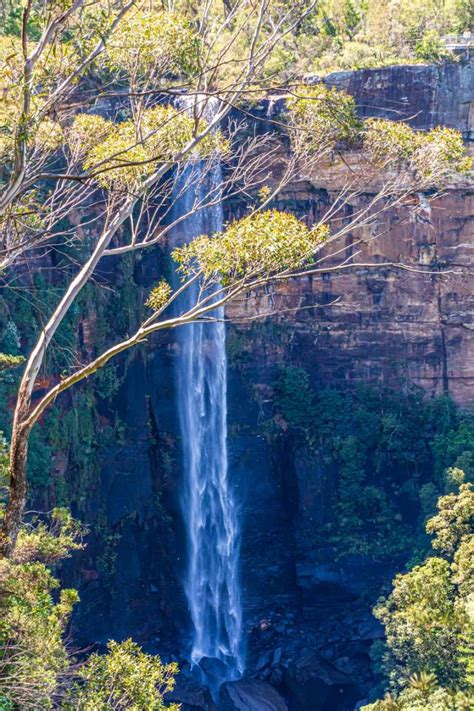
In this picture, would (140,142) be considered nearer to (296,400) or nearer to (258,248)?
(258,248)

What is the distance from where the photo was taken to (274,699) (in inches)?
650

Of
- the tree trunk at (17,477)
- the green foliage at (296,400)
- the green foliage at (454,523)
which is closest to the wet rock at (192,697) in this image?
the green foliage at (454,523)

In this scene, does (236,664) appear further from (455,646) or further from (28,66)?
(28,66)

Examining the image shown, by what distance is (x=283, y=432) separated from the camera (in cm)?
1927

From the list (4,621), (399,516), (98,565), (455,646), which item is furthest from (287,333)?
(4,621)

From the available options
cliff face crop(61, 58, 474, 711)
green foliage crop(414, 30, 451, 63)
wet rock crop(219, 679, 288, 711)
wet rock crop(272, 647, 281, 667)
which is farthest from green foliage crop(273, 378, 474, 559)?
green foliage crop(414, 30, 451, 63)

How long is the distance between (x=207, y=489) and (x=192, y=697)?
4.25 metres

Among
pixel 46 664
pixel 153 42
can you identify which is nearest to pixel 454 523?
pixel 46 664

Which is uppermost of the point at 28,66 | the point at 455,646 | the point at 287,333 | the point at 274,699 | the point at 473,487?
the point at 28,66

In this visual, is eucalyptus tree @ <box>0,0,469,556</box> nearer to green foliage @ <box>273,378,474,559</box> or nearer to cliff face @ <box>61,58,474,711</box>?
cliff face @ <box>61,58,474,711</box>

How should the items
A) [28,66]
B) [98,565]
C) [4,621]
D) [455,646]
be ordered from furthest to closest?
1. [98,565]
2. [455,646]
3. [4,621]
4. [28,66]

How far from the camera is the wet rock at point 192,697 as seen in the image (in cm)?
1589

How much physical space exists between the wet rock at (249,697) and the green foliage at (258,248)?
10.2 m

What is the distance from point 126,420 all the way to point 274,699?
5.43 meters
